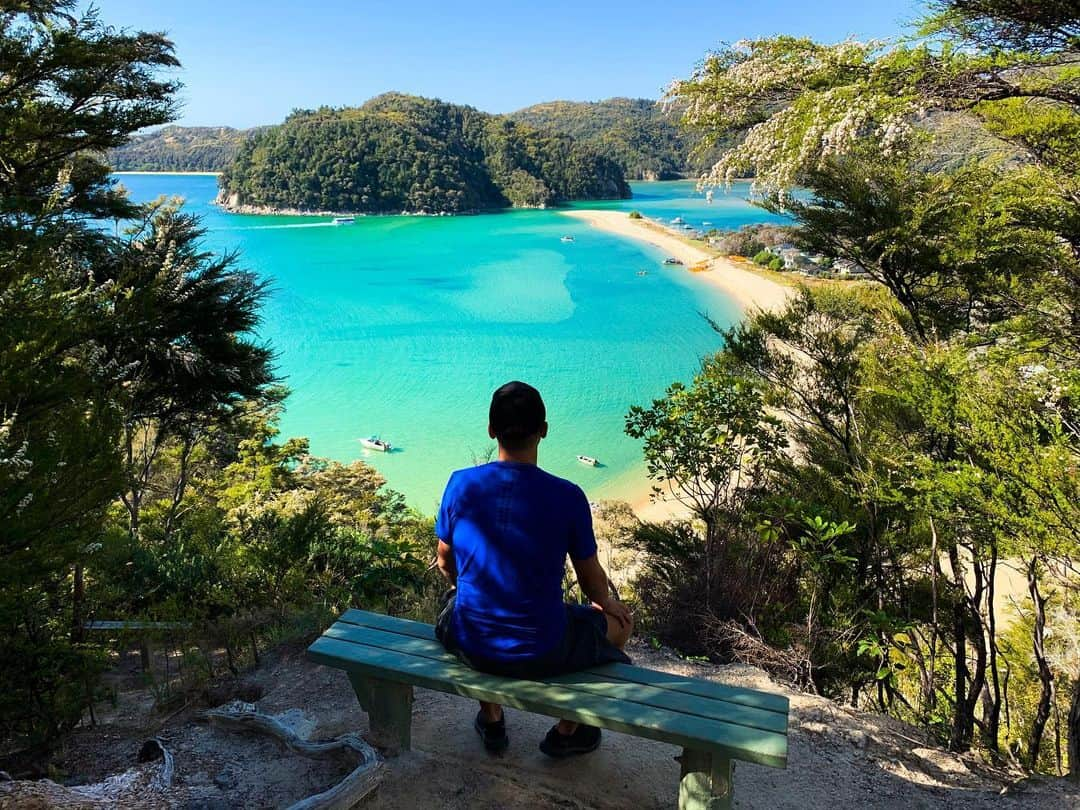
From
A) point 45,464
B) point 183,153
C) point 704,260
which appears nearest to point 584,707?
point 45,464

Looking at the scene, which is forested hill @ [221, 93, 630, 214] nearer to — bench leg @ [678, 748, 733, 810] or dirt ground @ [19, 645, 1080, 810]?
dirt ground @ [19, 645, 1080, 810]

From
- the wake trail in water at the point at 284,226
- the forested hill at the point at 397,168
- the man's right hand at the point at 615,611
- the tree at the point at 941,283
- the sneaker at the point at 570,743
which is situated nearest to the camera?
the man's right hand at the point at 615,611

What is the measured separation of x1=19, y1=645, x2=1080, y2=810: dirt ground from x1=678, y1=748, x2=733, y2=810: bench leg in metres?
0.25

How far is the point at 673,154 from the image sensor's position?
127375 millimetres

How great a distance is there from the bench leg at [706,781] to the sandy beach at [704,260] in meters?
18.7

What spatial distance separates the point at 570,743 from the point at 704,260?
4853 cm

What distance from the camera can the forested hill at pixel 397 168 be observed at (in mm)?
78250

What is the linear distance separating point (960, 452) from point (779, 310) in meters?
2.61

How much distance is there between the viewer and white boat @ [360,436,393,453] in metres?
18.1

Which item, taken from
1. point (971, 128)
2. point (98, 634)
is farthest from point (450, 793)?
point (971, 128)

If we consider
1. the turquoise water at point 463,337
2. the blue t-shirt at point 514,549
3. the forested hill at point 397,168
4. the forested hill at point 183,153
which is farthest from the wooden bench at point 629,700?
the forested hill at point 183,153

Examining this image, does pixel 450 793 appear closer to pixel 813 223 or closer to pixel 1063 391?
pixel 1063 391

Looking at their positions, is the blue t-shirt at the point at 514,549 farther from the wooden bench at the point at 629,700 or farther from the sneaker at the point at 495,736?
the sneaker at the point at 495,736

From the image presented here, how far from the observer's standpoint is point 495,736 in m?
2.27
